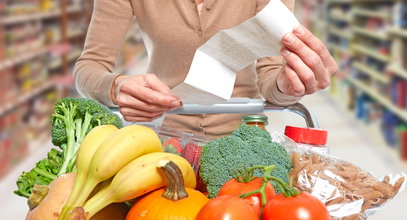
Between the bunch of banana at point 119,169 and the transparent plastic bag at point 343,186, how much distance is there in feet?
0.71

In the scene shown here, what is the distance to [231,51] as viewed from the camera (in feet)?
3.88

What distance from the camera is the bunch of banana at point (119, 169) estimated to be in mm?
947

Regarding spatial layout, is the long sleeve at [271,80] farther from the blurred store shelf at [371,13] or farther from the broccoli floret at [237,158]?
the blurred store shelf at [371,13]

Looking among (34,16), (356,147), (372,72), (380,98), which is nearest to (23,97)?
(34,16)

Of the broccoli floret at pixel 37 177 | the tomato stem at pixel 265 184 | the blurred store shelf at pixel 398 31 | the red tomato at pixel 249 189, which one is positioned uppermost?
the tomato stem at pixel 265 184

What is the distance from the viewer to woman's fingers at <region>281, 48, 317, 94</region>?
46.9 inches

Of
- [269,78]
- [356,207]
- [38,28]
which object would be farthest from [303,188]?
[38,28]

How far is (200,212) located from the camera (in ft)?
A: 2.82

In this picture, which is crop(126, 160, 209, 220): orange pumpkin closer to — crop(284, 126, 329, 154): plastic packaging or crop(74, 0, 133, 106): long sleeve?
crop(284, 126, 329, 154): plastic packaging

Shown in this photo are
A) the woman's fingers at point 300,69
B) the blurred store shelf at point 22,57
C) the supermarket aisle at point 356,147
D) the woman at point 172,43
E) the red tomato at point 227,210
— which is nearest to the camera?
the red tomato at point 227,210

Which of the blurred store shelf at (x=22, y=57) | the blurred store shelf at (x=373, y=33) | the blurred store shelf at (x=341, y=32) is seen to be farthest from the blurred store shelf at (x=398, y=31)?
the blurred store shelf at (x=22, y=57)

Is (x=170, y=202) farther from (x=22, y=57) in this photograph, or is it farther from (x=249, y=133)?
(x=22, y=57)

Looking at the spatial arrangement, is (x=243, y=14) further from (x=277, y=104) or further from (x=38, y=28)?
(x=38, y=28)

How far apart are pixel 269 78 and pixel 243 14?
0.93 ft
